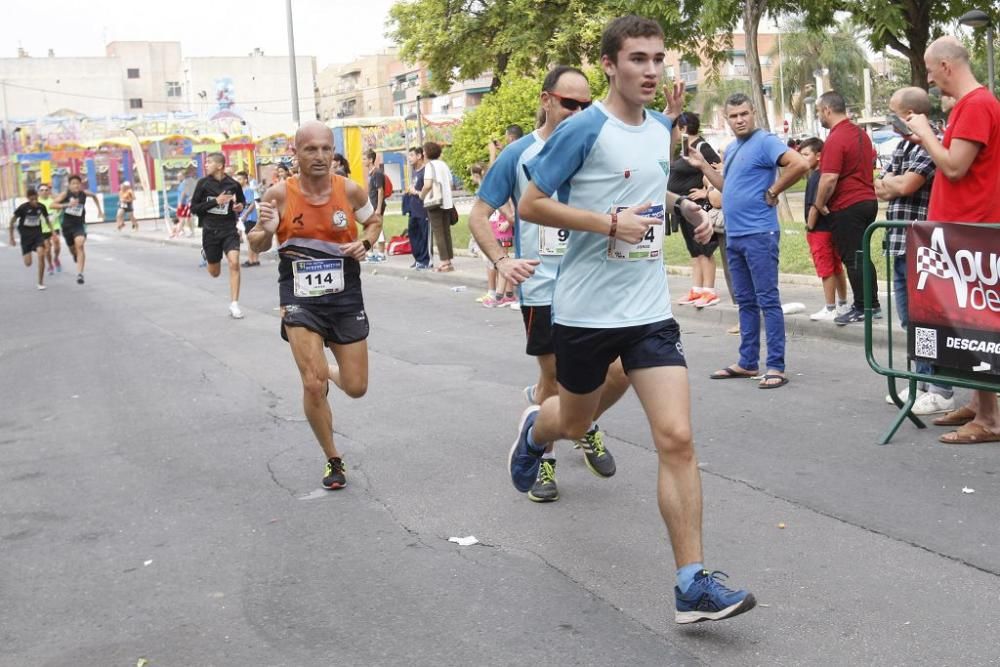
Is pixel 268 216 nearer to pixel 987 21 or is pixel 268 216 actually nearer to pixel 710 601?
pixel 710 601

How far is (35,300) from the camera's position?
1955 cm

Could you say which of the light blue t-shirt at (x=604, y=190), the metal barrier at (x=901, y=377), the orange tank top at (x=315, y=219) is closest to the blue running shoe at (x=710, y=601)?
the light blue t-shirt at (x=604, y=190)

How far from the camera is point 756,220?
27.4 ft

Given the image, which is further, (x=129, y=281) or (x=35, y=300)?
(x=129, y=281)

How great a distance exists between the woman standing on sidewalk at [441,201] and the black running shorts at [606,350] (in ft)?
45.1

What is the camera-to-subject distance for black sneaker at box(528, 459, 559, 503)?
5.79 meters

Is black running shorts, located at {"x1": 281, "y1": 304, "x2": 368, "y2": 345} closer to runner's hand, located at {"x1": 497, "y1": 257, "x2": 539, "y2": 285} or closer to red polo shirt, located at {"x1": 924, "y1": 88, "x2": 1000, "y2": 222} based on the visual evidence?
runner's hand, located at {"x1": 497, "y1": 257, "x2": 539, "y2": 285}

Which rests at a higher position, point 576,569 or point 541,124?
point 541,124

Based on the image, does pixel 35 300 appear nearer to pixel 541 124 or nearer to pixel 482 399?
pixel 482 399

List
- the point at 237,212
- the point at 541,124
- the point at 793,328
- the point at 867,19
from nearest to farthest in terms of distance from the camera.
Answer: the point at 541,124
the point at 793,328
the point at 237,212
the point at 867,19

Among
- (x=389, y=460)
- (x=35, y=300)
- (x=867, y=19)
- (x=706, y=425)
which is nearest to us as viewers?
(x=389, y=460)

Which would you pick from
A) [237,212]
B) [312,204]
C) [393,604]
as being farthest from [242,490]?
[237,212]

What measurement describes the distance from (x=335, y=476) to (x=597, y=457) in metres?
1.41

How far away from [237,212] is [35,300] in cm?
590
